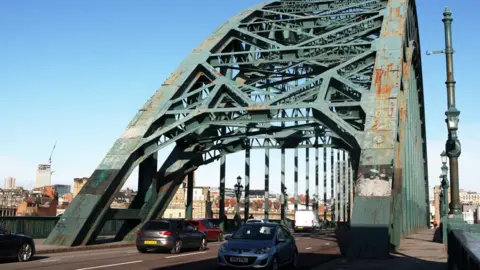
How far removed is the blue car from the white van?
43.4 m

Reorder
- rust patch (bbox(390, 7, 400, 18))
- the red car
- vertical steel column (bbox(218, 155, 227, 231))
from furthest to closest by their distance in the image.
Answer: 1. vertical steel column (bbox(218, 155, 227, 231))
2. the red car
3. rust patch (bbox(390, 7, 400, 18))

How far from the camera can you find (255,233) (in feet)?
54.0

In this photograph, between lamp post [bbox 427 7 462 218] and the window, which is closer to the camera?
the window

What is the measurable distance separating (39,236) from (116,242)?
513 centimetres

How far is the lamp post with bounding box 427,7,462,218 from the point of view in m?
18.7

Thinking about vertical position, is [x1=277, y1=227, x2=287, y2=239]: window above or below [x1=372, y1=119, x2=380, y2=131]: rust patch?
below

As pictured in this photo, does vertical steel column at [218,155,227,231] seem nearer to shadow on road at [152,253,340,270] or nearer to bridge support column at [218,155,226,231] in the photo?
bridge support column at [218,155,226,231]

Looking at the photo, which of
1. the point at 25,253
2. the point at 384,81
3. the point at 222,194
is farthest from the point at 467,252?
the point at 222,194

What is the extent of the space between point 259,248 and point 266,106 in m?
13.8

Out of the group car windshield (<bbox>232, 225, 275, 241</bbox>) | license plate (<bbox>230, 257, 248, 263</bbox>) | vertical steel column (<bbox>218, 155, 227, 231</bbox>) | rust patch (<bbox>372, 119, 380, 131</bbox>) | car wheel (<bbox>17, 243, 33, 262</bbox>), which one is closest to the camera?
license plate (<bbox>230, 257, 248, 263</bbox>)

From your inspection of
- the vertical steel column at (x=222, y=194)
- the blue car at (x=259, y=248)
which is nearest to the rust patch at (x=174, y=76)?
the vertical steel column at (x=222, y=194)

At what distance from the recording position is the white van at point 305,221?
197ft

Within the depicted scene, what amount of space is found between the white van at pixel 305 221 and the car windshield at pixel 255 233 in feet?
145

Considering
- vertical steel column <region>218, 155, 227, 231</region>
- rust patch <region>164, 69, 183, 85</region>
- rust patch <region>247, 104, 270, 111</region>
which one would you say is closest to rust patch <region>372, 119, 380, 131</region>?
rust patch <region>247, 104, 270, 111</region>
